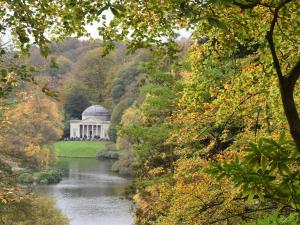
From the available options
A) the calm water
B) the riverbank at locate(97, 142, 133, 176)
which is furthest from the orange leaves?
the riverbank at locate(97, 142, 133, 176)

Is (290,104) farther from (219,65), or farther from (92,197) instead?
(92,197)

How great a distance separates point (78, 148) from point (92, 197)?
43937mm

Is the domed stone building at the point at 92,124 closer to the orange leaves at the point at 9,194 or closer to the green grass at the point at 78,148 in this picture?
the green grass at the point at 78,148

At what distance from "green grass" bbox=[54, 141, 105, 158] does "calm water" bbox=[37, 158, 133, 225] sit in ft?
74.2

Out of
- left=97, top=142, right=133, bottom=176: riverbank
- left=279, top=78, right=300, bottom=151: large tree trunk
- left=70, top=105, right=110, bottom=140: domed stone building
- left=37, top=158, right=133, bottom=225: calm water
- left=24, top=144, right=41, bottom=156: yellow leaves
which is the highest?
left=70, top=105, right=110, bottom=140: domed stone building

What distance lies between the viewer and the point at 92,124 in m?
91.8

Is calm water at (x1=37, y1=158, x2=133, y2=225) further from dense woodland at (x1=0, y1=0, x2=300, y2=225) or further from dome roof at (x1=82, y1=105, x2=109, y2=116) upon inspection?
dome roof at (x1=82, y1=105, x2=109, y2=116)

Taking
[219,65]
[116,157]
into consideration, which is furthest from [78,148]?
[219,65]

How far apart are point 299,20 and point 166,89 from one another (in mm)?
12503

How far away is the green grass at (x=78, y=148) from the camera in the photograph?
244ft

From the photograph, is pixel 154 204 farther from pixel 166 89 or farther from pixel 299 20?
pixel 299 20

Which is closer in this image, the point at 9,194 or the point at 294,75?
the point at 294,75

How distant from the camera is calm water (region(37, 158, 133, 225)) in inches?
1091

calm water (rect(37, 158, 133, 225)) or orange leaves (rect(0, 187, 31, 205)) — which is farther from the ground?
orange leaves (rect(0, 187, 31, 205))
